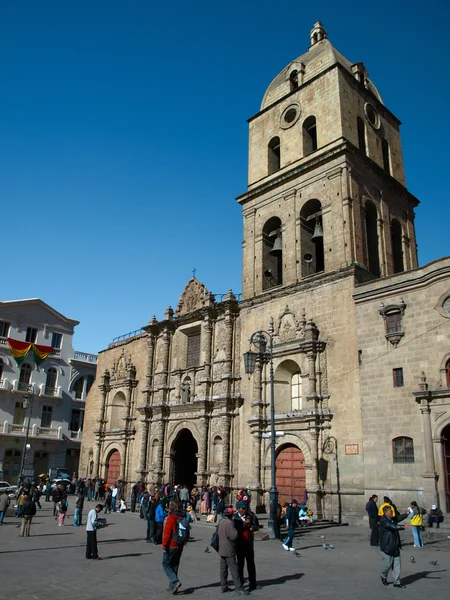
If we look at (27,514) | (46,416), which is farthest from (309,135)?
(46,416)

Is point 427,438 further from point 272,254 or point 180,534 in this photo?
point 272,254

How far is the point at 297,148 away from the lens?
29.6 meters

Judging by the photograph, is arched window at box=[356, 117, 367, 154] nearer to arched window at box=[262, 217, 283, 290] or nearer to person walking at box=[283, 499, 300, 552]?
arched window at box=[262, 217, 283, 290]

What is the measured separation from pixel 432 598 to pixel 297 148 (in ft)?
82.2

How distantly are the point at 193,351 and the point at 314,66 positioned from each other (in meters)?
18.7

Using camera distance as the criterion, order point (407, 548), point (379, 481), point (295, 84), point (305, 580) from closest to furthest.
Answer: point (305, 580) < point (407, 548) < point (379, 481) < point (295, 84)

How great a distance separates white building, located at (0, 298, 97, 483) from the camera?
41.4 metres

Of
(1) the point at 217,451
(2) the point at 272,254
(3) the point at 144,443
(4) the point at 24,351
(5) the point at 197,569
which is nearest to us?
(5) the point at 197,569

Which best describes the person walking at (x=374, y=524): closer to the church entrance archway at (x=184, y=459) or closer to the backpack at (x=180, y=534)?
the backpack at (x=180, y=534)

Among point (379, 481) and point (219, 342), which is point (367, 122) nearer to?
point (219, 342)

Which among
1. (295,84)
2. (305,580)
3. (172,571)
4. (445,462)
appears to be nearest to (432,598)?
(305,580)

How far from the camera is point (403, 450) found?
19922 mm

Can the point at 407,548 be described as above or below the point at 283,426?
below

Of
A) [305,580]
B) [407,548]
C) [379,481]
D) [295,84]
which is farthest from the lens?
[295,84]
